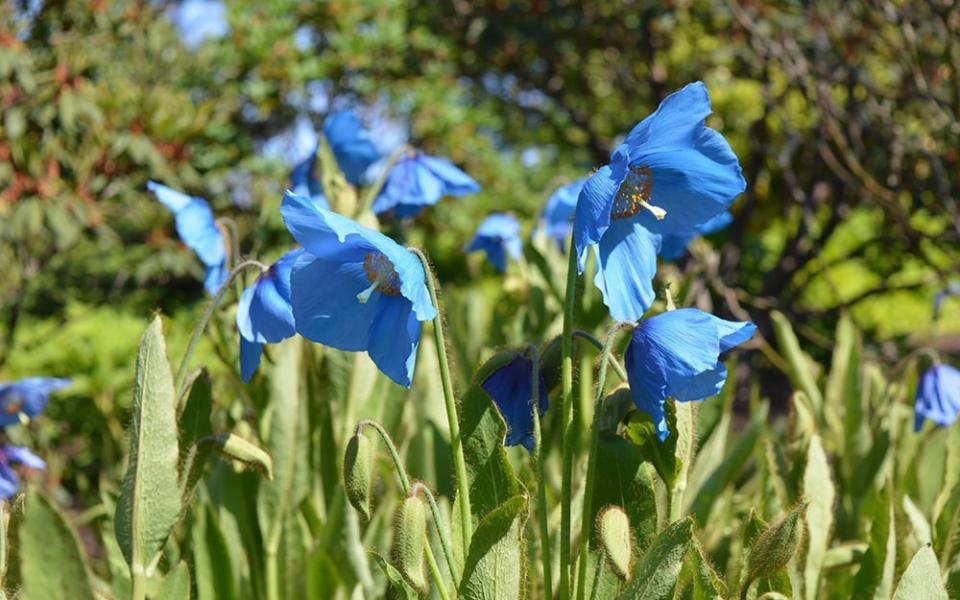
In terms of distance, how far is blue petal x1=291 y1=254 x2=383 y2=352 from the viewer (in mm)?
977

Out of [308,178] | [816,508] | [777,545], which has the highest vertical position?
[777,545]

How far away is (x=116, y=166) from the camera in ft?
9.68

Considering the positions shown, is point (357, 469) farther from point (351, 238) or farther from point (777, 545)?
point (777, 545)

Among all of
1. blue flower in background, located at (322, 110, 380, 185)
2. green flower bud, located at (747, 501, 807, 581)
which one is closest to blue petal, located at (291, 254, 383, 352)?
green flower bud, located at (747, 501, 807, 581)

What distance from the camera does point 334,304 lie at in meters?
0.99

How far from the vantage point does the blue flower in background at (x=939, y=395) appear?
1.71m

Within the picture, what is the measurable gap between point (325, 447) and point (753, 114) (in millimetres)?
5458

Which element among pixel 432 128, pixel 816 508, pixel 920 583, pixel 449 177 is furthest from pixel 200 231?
pixel 432 128

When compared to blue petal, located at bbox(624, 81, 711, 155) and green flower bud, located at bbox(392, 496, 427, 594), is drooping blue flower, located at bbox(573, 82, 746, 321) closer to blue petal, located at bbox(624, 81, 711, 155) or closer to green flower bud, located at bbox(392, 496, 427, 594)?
blue petal, located at bbox(624, 81, 711, 155)

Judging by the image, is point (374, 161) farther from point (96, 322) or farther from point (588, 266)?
point (96, 322)

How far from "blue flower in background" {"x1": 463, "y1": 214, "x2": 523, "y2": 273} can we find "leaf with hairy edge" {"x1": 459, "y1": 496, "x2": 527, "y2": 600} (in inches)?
57.4

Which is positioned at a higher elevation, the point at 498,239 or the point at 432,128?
the point at 498,239

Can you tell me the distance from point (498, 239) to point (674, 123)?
1.51 metres

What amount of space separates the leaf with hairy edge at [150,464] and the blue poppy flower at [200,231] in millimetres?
572
